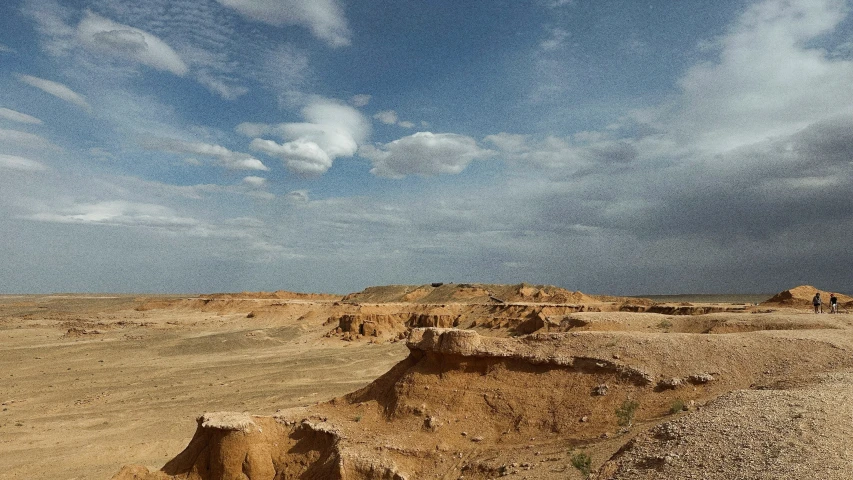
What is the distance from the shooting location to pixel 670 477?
18.5 ft

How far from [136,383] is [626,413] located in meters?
24.4

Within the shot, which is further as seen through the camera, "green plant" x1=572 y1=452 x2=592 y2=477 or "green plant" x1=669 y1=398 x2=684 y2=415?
"green plant" x1=669 y1=398 x2=684 y2=415

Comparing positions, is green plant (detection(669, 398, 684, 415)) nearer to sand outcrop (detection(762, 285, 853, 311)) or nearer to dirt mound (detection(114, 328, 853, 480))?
dirt mound (detection(114, 328, 853, 480))

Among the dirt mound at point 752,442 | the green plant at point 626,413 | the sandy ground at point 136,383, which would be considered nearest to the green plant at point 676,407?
the green plant at point 626,413

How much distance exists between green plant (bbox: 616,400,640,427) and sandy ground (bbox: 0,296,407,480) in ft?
41.5

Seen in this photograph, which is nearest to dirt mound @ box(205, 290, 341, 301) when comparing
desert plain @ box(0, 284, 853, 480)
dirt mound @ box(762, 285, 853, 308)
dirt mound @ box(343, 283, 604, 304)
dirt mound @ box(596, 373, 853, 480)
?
dirt mound @ box(343, 283, 604, 304)

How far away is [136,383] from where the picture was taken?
24.5 meters

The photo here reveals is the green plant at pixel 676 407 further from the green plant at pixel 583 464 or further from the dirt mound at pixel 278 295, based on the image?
the dirt mound at pixel 278 295

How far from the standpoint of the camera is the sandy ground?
1489cm

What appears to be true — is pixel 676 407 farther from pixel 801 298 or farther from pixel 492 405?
pixel 801 298

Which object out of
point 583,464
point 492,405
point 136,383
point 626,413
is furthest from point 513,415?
point 136,383

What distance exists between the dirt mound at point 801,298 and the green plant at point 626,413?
29.7 meters

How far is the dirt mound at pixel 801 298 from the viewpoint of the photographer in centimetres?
3180

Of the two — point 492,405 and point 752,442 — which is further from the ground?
point 752,442
